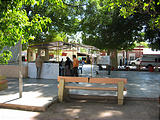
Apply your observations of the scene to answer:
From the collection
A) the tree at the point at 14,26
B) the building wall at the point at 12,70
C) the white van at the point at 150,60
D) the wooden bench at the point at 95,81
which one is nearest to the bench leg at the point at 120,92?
the wooden bench at the point at 95,81

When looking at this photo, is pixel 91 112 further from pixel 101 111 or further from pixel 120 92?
pixel 120 92

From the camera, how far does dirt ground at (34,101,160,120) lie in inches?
181

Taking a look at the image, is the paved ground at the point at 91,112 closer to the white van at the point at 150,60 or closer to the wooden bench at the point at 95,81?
the wooden bench at the point at 95,81

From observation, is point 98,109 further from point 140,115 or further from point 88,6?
point 88,6

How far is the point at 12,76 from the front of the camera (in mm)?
12898

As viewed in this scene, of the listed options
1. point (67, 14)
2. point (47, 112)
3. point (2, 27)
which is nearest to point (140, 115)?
point (47, 112)

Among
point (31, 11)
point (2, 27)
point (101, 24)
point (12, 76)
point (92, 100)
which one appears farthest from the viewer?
point (101, 24)

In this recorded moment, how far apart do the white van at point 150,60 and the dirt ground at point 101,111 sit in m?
23.3

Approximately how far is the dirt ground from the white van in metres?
23.3

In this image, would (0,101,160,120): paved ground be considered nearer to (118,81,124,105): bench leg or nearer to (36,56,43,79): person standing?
(118,81,124,105): bench leg

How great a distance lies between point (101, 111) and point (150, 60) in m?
25.2

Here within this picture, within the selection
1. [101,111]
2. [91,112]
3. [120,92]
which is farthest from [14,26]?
[120,92]

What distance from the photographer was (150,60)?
27859mm

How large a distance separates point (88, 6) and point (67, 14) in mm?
3783
